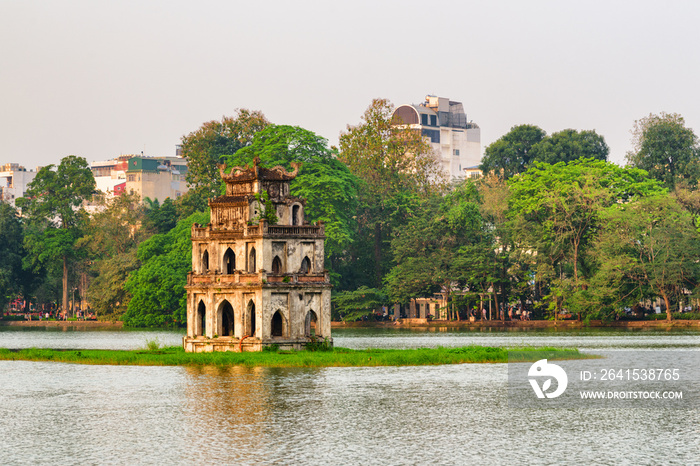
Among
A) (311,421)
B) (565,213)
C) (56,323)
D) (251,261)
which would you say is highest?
(565,213)

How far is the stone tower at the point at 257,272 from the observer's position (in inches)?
2255

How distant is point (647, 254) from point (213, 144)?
52.2 m

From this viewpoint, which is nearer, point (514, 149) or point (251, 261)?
point (251, 261)

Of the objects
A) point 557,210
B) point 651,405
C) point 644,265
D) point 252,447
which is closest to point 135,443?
point 252,447

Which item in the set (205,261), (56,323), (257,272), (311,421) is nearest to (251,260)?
(257,272)

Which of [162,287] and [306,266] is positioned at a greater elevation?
[162,287]

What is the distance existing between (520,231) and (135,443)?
3082 inches

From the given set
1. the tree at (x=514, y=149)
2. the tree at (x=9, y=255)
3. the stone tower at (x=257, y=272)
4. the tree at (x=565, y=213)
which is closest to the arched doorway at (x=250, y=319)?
the stone tower at (x=257, y=272)

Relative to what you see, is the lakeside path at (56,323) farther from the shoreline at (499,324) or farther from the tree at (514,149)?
the tree at (514,149)

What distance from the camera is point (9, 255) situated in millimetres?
132375

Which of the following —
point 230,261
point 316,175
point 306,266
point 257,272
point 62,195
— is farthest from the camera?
point 62,195

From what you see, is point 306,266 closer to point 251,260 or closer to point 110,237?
point 251,260

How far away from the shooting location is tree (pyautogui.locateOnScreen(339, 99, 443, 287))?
11875 centimetres

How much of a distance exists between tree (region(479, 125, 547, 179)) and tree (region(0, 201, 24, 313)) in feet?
206
